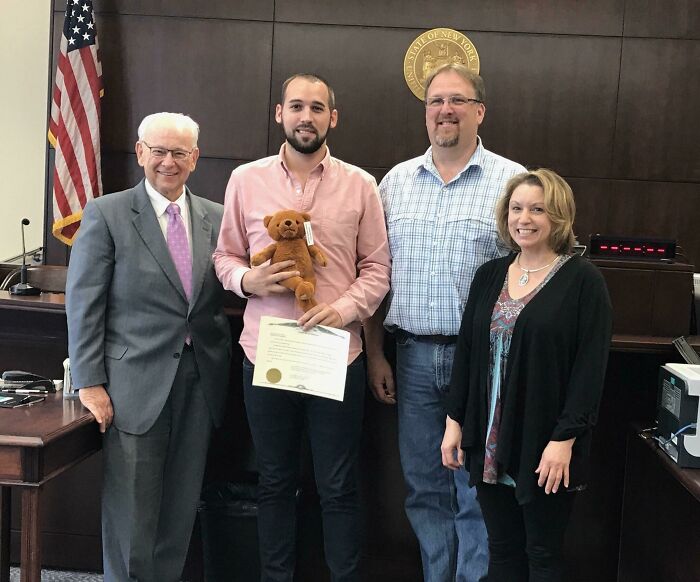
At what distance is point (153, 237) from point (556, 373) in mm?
1159

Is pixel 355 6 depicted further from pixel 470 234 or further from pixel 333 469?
pixel 333 469

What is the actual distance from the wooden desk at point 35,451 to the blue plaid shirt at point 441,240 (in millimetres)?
956

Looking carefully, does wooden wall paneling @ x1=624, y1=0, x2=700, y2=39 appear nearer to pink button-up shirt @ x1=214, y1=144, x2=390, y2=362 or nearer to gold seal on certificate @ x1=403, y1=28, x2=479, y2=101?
gold seal on certificate @ x1=403, y1=28, x2=479, y2=101

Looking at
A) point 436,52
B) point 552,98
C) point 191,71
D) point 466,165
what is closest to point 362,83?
point 436,52

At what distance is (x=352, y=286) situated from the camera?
2262mm

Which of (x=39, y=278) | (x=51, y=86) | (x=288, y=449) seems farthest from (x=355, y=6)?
(x=288, y=449)

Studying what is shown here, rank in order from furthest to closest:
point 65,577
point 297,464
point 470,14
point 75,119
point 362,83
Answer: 1. point 362,83
2. point 470,14
3. point 75,119
4. point 65,577
5. point 297,464

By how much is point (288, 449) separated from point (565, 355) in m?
0.87

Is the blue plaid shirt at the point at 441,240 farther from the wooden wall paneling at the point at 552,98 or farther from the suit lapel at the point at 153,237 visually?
the wooden wall paneling at the point at 552,98

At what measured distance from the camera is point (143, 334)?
2.19 m

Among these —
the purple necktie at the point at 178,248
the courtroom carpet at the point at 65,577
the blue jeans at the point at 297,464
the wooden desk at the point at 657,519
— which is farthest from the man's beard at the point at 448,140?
the courtroom carpet at the point at 65,577

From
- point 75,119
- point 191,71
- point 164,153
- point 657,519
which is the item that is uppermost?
point 191,71

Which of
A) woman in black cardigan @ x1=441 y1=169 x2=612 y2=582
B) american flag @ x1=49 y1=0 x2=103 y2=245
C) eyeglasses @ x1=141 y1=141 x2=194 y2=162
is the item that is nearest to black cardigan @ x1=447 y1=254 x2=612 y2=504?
woman in black cardigan @ x1=441 y1=169 x2=612 y2=582

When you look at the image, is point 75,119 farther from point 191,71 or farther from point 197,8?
point 197,8
